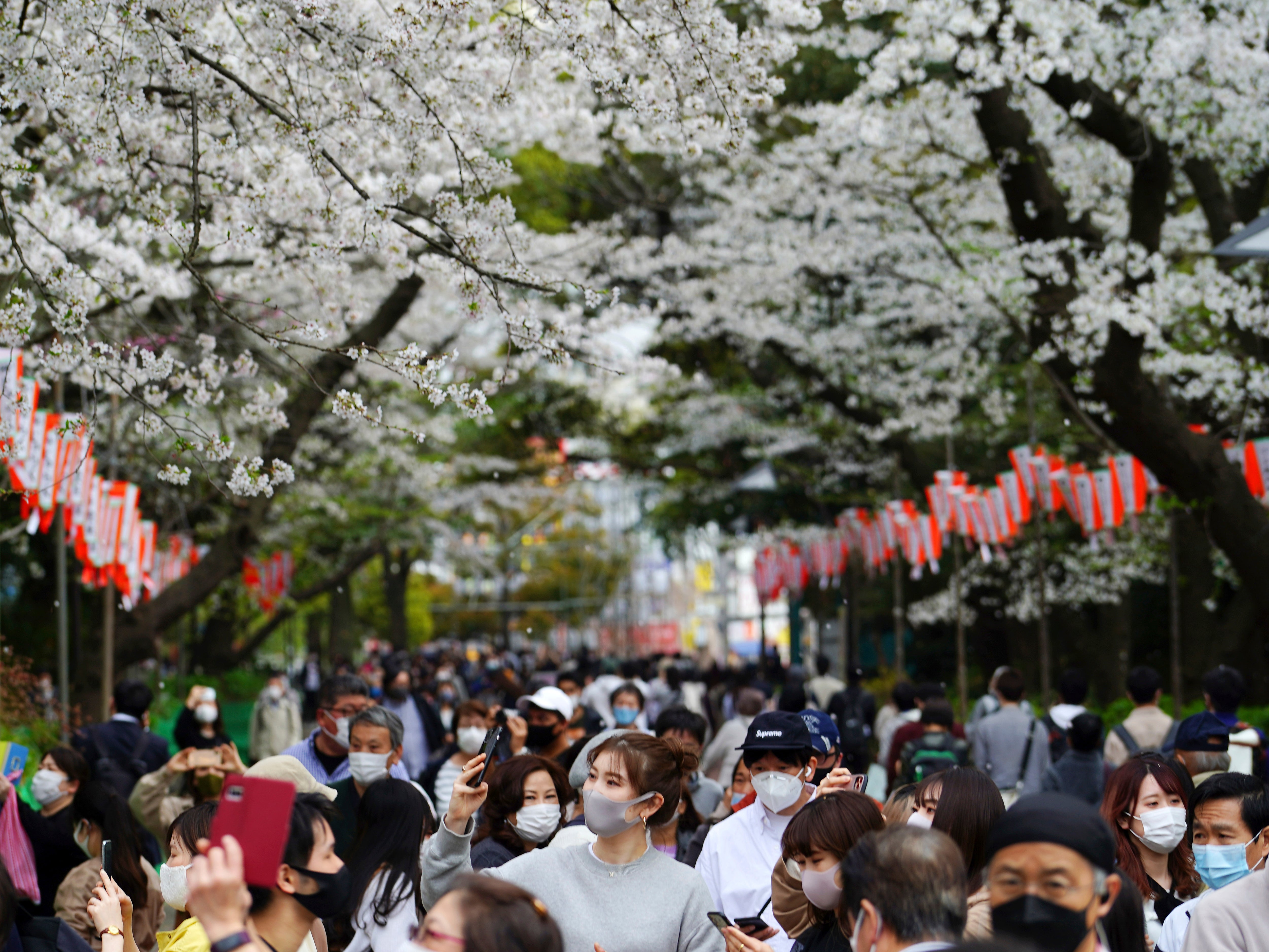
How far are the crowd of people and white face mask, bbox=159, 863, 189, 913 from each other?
1 cm

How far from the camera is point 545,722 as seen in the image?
24.9ft

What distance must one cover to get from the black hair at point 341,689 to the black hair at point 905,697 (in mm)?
5074

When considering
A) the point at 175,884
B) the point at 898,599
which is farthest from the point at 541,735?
the point at 898,599

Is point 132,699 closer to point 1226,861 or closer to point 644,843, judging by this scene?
point 644,843

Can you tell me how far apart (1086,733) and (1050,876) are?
16.9 feet

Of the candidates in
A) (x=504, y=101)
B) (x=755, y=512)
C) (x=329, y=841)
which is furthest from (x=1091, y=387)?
Answer: (x=755, y=512)

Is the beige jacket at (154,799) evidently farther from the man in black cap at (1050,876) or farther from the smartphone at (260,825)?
the man in black cap at (1050,876)

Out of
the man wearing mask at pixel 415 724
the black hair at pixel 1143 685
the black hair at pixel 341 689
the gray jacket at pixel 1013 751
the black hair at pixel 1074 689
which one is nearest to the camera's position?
the black hair at pixel 341 689

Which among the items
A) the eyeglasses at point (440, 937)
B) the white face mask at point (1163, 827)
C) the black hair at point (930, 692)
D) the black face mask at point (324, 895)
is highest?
the black hair at point (930, 692)

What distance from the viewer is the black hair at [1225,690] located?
25.1 ft

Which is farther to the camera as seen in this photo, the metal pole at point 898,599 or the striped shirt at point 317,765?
the metal pole at point 898,599

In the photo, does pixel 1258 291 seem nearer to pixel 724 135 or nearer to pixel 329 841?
pixel 724 135

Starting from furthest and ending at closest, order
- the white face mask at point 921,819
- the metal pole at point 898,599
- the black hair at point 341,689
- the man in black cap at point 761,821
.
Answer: the metal pole at point 898,599 → the black hair at point 341,689 → the man in black cap at point 761,821 → the white face mask at point 921,819

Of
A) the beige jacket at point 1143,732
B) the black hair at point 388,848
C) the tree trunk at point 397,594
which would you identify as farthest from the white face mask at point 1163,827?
the tree trunk at point 397,594
